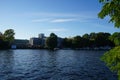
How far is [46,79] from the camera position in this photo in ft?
125

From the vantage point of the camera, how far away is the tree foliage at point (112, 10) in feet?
28.7

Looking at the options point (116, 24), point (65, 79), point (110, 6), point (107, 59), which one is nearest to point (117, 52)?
point (107, 59)

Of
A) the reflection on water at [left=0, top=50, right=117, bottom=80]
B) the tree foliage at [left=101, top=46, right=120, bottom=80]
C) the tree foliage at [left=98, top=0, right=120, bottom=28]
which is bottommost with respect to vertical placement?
the reflection on water at [left=0, top=50, right=117, bottom=80]

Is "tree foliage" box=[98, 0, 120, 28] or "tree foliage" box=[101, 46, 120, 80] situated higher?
"tree foliage" box=[98, 0, 120, 28]

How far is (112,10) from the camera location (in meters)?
8.84

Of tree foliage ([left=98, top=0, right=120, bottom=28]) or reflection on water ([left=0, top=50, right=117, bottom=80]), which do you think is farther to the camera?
reflection on water ([left=0, top=50, right=117, bottom=80])

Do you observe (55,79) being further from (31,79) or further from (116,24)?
(116,24)

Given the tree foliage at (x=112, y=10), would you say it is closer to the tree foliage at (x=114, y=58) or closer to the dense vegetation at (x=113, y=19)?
the dense vegetation at (x=113, y=19)

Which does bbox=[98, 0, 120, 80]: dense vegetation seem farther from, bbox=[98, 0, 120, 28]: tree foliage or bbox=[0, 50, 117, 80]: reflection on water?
bbox=[0, 50, 117, 80]: reflection on water

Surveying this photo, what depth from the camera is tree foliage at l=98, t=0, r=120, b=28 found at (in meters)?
8.73

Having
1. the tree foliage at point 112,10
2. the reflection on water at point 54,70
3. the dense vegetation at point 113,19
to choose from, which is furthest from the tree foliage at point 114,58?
the reflection on water at point 54,70

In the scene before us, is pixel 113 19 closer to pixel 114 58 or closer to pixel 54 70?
pixel 114 58

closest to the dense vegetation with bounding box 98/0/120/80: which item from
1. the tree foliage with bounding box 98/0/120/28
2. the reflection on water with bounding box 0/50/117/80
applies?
the tree foliage with bounding box 98/0/120/28

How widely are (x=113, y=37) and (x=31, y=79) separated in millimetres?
30017
